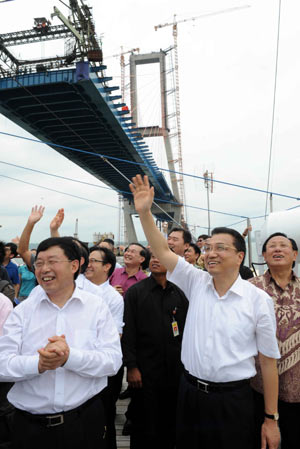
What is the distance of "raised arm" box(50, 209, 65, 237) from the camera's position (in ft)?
9.76

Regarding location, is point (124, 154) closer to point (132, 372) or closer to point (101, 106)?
point (101, 106)

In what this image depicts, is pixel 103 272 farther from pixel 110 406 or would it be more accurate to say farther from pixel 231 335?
pixel 231 335

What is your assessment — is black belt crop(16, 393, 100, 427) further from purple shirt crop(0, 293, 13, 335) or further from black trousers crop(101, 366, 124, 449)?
black trousers crop(101, 366, 124, 449)

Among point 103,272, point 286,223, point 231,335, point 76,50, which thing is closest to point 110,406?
point 103,272

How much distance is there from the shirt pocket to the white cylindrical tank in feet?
8.54

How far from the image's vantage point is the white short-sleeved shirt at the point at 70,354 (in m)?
1.48

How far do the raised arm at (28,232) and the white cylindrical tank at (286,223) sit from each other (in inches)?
102

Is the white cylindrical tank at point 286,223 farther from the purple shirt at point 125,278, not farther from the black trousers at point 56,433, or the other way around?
the black trousers at point 56,433

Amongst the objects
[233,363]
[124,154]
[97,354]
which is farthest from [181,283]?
[124,154]

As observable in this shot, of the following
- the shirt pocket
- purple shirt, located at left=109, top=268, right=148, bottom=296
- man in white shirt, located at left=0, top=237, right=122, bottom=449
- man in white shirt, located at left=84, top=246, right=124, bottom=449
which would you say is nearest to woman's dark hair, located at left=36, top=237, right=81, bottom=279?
man in white shirt, located at left=0, top=237, right=122, bottom=449

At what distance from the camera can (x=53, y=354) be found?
4.48 ft

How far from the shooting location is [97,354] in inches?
61.2

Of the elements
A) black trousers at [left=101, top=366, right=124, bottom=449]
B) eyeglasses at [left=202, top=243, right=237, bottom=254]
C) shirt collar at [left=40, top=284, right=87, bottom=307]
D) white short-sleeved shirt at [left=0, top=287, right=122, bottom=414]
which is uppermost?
eyeglasses at [left=202, top=243, right=237, bottom=254]

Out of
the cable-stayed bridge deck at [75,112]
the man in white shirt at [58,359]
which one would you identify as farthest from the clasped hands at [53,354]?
the cable-stayed bridge deck at [75,112]
